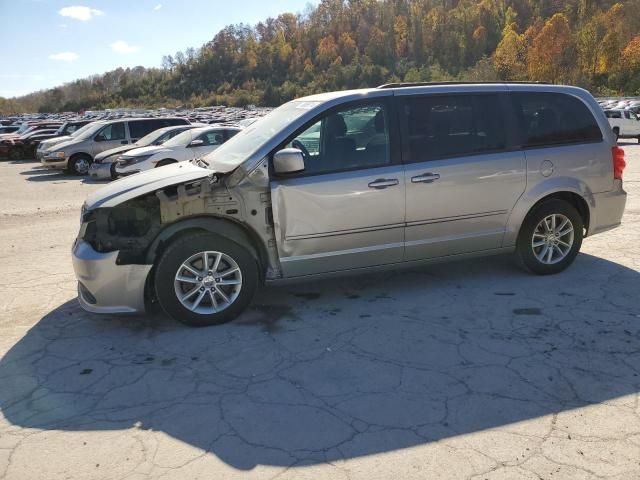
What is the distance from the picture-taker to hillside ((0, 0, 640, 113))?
12606cm

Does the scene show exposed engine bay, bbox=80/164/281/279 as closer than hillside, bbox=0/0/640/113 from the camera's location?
Yes

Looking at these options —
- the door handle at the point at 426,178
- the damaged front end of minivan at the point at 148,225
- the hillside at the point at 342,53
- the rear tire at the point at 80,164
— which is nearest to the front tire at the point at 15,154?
the rear tire at the point at 80,164

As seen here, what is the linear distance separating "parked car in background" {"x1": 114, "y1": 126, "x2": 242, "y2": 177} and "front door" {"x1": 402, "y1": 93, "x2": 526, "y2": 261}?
29.1ft

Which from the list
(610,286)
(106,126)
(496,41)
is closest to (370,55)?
(496,41)

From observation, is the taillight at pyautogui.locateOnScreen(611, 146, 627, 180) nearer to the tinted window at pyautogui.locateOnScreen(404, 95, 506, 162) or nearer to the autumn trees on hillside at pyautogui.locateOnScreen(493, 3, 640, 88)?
the tinted window at pyautogui.locateOnScreen(404, 95, 506, 162)

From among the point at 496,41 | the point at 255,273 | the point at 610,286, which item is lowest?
the point at 610,286

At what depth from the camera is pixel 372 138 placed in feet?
15.2

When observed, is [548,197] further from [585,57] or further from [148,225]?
[585,57]

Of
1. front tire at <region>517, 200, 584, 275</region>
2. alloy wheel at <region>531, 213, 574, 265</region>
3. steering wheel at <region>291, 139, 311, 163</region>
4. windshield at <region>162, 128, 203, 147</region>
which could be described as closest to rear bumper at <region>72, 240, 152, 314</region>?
steering wheel at <region>291, 139, 311, 163</region>

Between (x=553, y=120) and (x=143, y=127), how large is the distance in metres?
14.3

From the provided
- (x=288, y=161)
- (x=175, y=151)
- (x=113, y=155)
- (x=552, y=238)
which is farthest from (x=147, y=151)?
(x=552, y=238)

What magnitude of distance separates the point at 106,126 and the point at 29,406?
51.1ft

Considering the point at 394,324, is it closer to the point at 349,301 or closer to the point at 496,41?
the point at 349,301

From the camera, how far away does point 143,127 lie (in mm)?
17062
